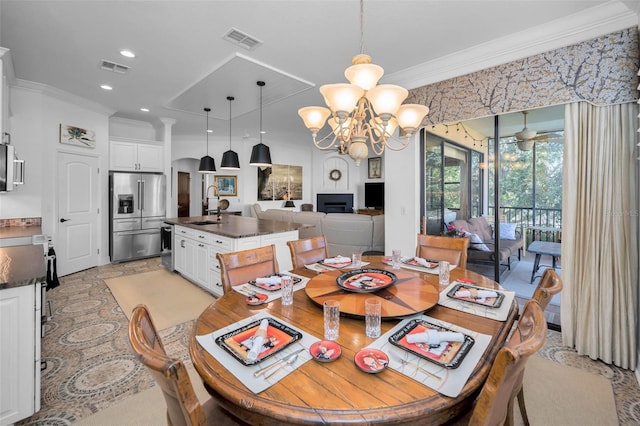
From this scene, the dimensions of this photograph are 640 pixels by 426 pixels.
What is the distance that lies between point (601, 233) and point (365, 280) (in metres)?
2.10

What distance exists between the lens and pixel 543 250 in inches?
126

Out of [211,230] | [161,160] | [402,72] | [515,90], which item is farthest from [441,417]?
[161,160]

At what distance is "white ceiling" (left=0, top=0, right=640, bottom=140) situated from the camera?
2293 millimetres

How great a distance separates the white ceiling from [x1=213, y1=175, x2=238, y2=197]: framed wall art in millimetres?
3955

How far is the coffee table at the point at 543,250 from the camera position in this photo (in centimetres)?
302

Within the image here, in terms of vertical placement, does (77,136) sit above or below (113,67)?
below

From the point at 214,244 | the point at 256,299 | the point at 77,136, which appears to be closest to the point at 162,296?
the point at 214,244

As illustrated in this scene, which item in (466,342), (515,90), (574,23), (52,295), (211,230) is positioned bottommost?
(52,295)

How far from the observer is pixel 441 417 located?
2.63ft

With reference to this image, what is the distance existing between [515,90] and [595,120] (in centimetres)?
67

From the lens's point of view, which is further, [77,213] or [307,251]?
[77,213]

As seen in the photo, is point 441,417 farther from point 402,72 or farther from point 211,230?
point 402,72

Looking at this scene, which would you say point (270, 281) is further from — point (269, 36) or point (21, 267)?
point (269, 36)

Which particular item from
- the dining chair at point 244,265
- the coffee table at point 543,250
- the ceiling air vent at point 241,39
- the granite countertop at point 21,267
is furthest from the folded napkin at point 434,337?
the ceiling air vent at point 241,39
